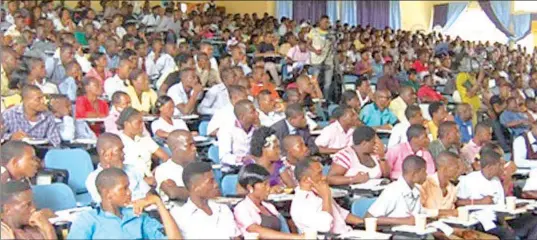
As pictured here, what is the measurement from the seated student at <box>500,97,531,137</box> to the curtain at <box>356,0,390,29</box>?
918cm

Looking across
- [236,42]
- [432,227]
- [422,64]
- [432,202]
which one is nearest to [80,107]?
[432,202]

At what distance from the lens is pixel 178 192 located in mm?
4598

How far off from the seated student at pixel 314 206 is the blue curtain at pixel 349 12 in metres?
13.6

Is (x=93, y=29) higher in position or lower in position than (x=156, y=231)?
higher

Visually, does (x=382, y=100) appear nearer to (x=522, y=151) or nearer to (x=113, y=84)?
(x=522, y=151)

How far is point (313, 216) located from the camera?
4348mm

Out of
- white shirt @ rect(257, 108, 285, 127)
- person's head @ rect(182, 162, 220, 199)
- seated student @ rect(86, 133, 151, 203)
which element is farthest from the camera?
white shirt @ rect(257, 108, 285, 127)

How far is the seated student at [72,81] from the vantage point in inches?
319

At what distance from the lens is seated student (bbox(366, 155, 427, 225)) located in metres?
4.47

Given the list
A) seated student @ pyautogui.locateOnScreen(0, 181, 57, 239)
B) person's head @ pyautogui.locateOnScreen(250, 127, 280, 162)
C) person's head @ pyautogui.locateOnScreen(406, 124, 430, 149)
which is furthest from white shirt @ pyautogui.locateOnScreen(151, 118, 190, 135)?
seated student @ pyautogui.locateOnScreen(0, 181, 57, 239)

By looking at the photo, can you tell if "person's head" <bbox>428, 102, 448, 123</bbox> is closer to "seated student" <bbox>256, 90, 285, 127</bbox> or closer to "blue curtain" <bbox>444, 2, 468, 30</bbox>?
"seated student" <bbox>256, 90, 285, 127</bbox>

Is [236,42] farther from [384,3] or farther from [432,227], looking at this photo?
[432,227]

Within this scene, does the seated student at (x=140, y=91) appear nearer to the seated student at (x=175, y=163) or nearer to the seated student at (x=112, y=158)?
the seated student at (x=175, y=163)

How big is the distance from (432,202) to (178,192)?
4.77 feet
